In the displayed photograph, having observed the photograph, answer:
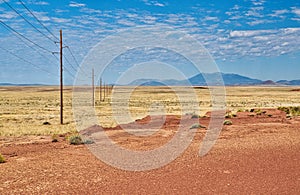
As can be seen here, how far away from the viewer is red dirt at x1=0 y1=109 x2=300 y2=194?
10617 mm

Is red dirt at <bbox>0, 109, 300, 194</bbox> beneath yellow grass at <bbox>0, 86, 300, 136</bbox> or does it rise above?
above

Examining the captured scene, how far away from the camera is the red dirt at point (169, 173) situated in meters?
10.6

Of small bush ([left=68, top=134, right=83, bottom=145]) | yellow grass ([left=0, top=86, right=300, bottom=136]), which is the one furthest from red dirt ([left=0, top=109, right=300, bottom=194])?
yellow grass ([left=0, top=86, right=300, bottom=136])

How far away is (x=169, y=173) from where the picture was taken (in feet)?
40.9

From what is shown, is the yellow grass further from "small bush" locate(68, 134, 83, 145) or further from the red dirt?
the red dirt

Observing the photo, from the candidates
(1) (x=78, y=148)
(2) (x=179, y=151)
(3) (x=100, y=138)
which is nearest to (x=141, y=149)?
(2) (x=179, y=151)

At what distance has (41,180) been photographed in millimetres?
11430

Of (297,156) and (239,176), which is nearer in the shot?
(239,176)

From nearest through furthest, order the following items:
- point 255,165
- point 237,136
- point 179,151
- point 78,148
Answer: point 255,165 → point 179,151 → point 78,148 → point 237,136

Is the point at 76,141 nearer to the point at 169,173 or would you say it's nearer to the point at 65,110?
the point at 169,173

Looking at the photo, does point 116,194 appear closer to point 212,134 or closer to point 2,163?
point 2,163

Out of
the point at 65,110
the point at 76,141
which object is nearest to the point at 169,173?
the point at 76,141

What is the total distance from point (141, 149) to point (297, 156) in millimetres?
7142

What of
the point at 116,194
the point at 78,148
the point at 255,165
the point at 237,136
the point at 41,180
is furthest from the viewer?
the point at 237,136
